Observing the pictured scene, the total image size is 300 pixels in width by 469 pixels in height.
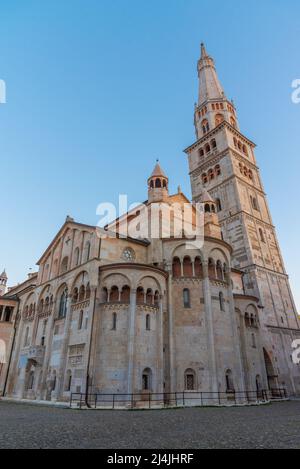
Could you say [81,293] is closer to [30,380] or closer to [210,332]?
[30,380]

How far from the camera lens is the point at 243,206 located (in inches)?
1586

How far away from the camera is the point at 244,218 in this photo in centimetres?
3897

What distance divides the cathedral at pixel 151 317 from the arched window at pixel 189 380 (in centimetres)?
7

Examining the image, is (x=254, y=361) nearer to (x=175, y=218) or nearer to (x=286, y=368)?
(x=286, y=368)

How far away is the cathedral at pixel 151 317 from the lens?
21.8 m

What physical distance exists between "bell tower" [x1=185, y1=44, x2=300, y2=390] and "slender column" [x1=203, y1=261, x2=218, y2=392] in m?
11.5

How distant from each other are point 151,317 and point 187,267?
5.60 metres

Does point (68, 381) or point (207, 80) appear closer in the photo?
point (68, 381)

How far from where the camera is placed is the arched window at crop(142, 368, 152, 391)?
21.0 metres

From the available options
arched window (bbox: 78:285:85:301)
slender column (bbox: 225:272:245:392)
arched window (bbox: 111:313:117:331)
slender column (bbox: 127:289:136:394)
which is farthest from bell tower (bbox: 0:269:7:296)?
slender column (bbox: 225:272:245:392)

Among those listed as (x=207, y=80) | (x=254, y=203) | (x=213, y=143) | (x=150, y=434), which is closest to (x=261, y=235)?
(x=254, y=203)

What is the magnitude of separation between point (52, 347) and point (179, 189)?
22444mm

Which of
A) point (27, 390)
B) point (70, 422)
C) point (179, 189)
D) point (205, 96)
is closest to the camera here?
point (70, 422)
